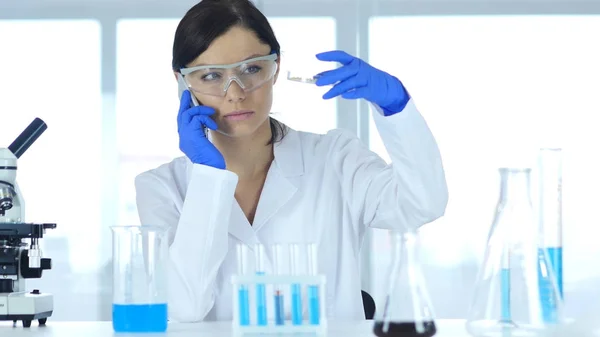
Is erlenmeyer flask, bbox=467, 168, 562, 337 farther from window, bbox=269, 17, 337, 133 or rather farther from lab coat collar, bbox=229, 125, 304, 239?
window, bbox=269, 17, 337, 133

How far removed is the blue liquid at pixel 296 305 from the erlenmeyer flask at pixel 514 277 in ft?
1.04

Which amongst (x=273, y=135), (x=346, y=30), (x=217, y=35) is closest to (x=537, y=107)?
(x=346, y=30)

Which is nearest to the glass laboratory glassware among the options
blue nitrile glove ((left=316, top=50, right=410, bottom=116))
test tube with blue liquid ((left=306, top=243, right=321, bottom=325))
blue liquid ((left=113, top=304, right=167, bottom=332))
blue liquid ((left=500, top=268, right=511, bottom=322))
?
blue liquid ((left=113, top=304, right=167, bottom=332))

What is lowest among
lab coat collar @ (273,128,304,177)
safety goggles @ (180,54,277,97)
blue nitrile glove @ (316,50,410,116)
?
lab coat collar @ (273,128,304,177)

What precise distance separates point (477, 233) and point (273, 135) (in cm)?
254

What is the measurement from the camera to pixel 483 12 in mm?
4984

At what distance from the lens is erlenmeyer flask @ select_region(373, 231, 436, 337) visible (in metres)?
1.43

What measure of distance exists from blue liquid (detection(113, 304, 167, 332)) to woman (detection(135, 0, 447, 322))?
39 centimetres

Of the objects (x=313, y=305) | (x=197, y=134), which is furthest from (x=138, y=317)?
(x=197, y=134)

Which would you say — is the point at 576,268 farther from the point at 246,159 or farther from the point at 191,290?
the point at 191,290

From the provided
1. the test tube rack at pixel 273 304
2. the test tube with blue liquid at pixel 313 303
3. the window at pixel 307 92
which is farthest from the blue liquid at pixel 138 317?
the window at pixel 307 92

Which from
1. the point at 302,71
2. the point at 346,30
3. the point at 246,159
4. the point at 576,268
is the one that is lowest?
the point at 576,268

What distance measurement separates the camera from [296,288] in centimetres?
161

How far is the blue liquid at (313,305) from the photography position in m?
1.61
